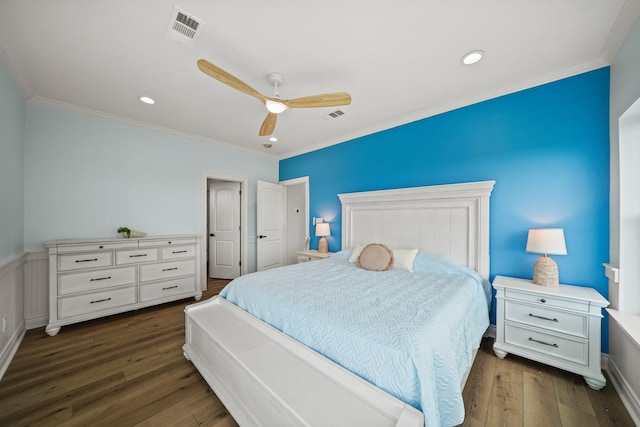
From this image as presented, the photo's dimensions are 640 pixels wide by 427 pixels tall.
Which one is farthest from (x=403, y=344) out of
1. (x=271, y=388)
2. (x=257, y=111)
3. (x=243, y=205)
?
(x=243, y=205)

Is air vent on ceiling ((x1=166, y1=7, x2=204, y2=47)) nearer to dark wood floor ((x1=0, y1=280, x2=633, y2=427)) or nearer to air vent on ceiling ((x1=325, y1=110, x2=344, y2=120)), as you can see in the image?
air vent on ceiling ((x1=325, y1=110, x2=344, y2=120))

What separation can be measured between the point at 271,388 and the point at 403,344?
0.72 m

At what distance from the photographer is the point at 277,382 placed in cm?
128

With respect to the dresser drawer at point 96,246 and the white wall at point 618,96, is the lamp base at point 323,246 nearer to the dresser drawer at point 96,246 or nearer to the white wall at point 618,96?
the dresser drawer at point 96,246

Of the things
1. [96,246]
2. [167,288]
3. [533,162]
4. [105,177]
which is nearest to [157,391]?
[167,288]

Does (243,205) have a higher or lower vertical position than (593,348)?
higher

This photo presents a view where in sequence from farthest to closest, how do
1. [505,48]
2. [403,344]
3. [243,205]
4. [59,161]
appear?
[243,205] → [59,161] → [505,48] → [403,344]

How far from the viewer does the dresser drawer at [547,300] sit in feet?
6.00

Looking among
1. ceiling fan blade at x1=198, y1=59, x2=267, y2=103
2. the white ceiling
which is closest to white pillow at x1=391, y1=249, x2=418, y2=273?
the white ceiling

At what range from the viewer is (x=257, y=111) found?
3041 mm

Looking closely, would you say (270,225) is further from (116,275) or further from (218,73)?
(218,73)

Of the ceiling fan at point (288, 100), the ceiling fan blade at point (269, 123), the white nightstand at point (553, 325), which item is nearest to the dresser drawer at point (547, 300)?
the white nightstand at point (553, 325)

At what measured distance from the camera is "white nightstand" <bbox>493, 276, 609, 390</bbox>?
1.79 metres

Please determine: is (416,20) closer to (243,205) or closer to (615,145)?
(615,145)
